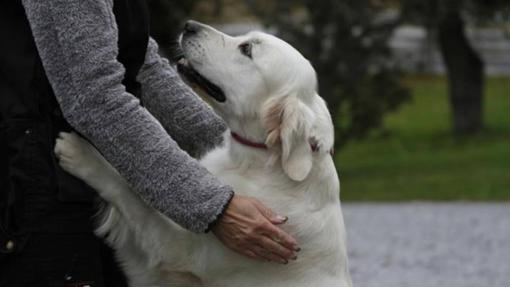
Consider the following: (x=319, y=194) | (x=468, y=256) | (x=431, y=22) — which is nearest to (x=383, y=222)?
(x=468, y=256)

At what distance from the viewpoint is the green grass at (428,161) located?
17125mm

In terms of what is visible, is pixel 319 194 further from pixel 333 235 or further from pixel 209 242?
pixel 209 242

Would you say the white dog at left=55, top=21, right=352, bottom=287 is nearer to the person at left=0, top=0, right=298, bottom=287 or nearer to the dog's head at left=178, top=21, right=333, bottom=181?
the dog's head at left=178, top=21, right=333, bottom=181

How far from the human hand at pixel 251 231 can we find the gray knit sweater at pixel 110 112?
0.05 m

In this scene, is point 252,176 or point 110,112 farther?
point 252,176

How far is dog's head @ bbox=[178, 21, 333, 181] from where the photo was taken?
4.28 metres

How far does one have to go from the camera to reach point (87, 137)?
3.40 m

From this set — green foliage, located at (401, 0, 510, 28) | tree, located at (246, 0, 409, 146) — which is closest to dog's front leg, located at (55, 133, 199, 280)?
tree, located at (246, 0, 409, 146)

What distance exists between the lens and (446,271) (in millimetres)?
10805

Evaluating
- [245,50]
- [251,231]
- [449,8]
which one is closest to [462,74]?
[449,8]

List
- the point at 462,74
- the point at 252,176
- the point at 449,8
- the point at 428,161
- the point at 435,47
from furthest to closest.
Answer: the point at 435,47 → the point at 462,74 → the point at 428,161 → the point at 449,8 → the point at 252,176

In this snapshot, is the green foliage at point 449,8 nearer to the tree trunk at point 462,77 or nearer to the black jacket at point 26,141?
the tree trunk at point 462,77

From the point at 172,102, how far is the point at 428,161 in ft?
55.5

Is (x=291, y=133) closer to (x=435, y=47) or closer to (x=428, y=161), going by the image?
(x=428, y=161)
